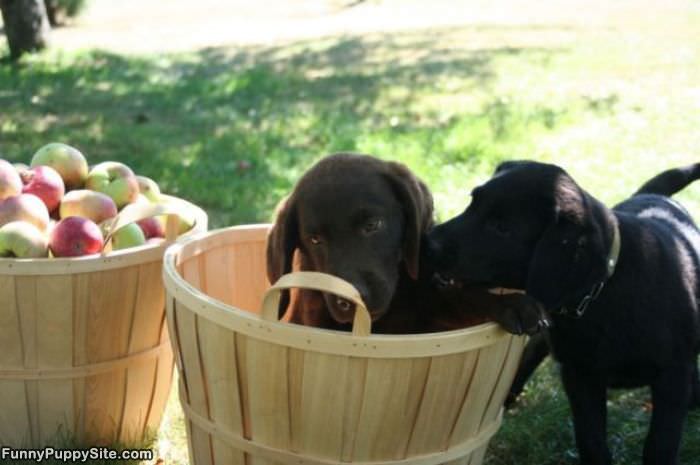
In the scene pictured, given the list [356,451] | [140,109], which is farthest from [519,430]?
[140,109]

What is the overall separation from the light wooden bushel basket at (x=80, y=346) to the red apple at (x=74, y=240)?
0.48 ft

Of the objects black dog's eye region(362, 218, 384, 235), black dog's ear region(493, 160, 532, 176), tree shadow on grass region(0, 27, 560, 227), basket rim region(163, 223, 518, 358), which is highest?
black dog's ear region(493, 160, 532, 176)

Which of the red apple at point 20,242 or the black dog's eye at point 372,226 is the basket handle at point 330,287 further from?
the red apple at point 20,242

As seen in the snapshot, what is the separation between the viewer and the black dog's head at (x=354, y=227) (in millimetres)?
3295

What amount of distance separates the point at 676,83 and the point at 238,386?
8.66 metres

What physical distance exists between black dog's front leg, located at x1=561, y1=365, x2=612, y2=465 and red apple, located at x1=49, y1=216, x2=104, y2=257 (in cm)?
190

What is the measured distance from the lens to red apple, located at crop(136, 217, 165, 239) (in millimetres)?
4043

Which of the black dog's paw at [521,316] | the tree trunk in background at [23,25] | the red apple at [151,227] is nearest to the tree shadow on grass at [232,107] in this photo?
the tree trunk in background at [23,25]

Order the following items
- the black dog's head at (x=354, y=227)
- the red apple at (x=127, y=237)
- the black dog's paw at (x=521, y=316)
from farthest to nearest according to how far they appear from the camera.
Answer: the red apple at (x=127, y=237)
the black dog's head at (x=354, y=227)
the black dog's paw at (x=521, y=316)

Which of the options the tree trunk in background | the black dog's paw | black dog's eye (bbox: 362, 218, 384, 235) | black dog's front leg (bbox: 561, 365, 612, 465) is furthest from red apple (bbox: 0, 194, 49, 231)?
the tree trunk in background

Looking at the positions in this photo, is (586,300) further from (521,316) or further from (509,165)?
(509,165)

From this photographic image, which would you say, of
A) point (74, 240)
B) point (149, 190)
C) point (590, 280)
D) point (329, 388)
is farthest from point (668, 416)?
point (149, 190)

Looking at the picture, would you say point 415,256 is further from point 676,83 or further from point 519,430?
point 676,83

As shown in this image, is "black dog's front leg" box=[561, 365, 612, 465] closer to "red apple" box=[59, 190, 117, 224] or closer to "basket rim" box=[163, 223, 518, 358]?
"basket rim" box=[163, 223, 518, 358]
